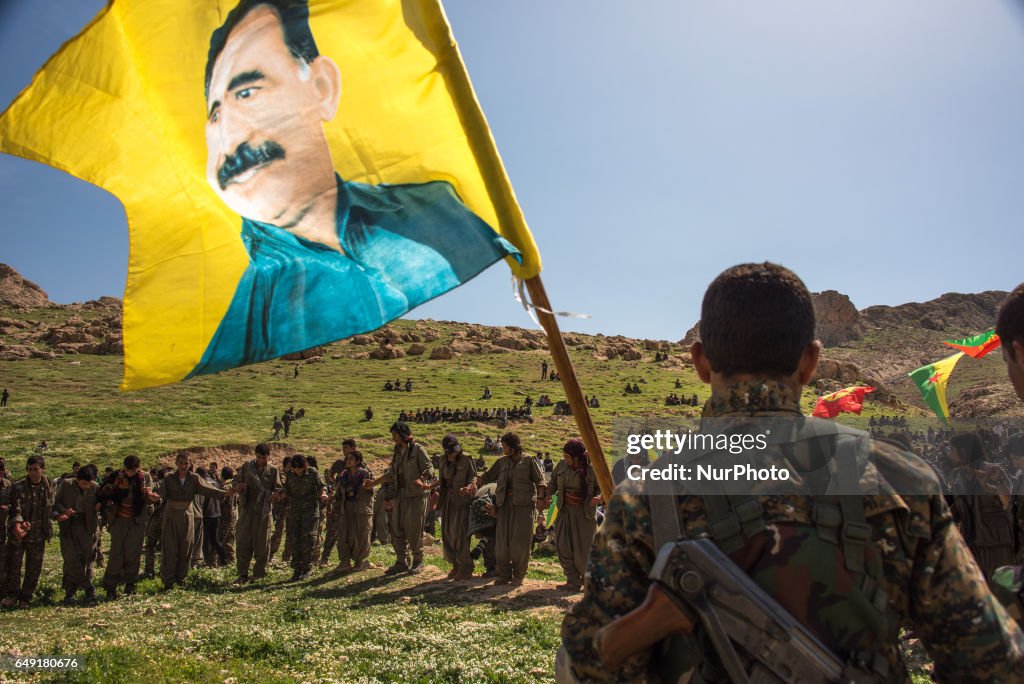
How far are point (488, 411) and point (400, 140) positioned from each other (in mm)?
43346

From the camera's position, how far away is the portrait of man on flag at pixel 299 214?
10.4 ft

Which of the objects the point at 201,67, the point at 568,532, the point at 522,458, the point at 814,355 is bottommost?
the point at 568,532

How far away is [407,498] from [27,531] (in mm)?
5720

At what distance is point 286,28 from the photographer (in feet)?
11.2

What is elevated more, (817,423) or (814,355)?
(814,355)

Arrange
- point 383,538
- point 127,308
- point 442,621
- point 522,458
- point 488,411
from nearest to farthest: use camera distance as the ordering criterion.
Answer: point 127,308
point 442,621
point 522,458
point 383,538
point 488,411

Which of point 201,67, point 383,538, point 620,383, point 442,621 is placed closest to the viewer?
point 201,67

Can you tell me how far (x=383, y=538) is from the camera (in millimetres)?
17172

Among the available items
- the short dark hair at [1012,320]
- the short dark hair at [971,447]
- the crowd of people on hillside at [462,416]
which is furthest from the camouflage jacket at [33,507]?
the crowd of people on hillside at [462,416]

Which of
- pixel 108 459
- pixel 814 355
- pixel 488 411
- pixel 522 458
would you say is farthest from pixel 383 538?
pixel 488 411

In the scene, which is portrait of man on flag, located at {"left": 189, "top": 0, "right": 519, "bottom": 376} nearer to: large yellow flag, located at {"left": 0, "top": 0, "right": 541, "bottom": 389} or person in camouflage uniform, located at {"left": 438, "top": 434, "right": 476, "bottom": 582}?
large yellow flag, located at {"left": 0, "top": 0, "right": 541, "bottom": 389}

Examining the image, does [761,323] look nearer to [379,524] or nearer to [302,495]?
[302,495]

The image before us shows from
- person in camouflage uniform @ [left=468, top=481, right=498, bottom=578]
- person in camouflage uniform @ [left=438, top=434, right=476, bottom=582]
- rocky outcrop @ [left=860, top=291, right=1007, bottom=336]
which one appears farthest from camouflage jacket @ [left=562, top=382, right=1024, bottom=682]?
rocky outcrop @ [left=860, top=291, right=1007, bottom=336]

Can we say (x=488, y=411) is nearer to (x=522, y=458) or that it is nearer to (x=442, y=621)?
(x=522, y=458)
